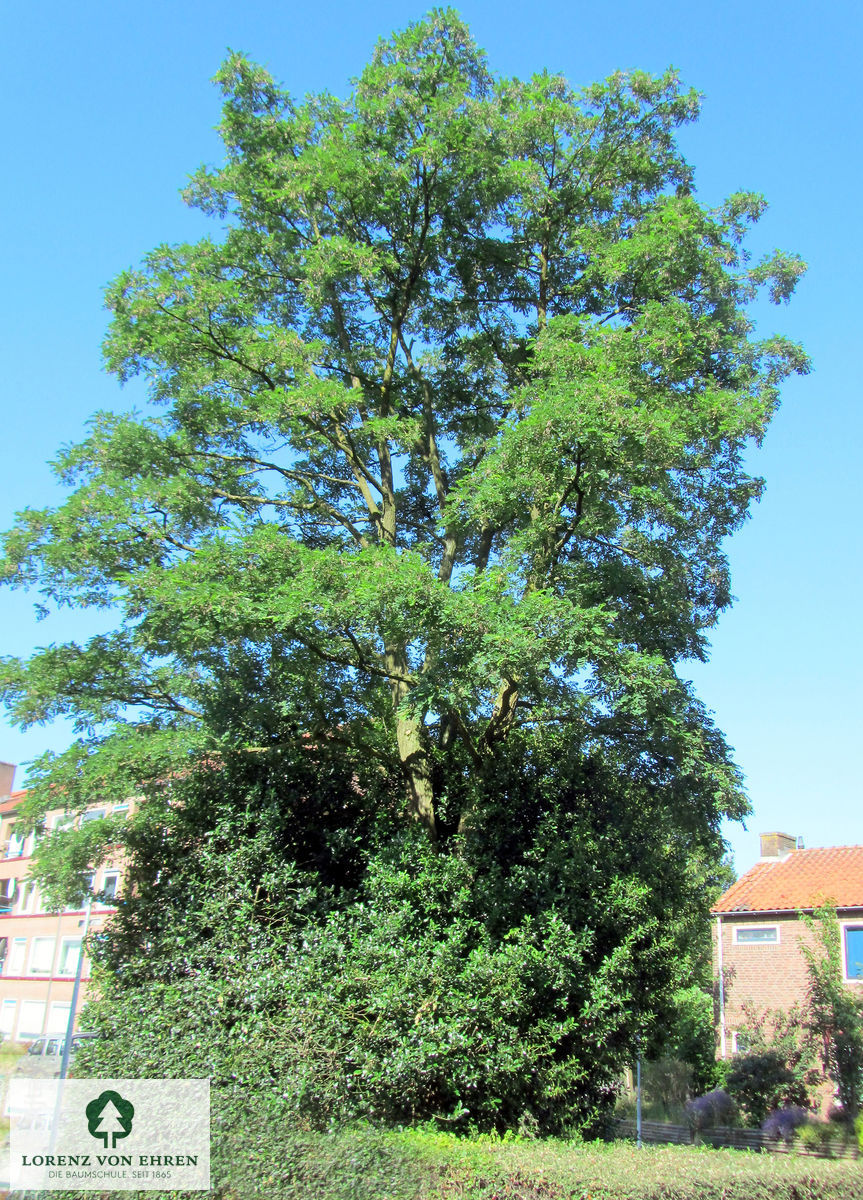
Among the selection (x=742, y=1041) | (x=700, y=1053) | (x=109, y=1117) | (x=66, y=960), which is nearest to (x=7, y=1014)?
(x=66, y=960)

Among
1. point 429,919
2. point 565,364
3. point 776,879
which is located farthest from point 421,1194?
point 776,879

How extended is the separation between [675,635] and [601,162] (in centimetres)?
759

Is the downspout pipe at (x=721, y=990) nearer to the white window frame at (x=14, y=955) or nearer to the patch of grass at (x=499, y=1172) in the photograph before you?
the patch of grass at (x=499, y=1172)

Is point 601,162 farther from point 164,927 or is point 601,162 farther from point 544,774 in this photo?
point 164,927

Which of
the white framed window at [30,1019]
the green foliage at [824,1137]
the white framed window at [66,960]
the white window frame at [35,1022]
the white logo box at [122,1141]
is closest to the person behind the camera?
the white logo box at [122,1141]

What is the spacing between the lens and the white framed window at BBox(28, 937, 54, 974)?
119 feet

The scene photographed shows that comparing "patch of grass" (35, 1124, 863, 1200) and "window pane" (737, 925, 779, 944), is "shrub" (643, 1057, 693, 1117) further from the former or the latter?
"patch of grass" (35, 1124, 863, 1200)

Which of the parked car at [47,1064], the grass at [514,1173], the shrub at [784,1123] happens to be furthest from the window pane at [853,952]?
the parked car at [47,1064]

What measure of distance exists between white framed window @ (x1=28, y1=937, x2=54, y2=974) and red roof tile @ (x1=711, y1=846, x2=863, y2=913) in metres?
25.7

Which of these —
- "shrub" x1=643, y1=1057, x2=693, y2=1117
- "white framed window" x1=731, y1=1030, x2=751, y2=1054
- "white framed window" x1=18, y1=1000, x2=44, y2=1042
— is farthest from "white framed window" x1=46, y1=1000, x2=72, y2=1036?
"white framed window" x1=731, y1=1030, x2=751, y2=1054

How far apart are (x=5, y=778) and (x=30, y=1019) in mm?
12323

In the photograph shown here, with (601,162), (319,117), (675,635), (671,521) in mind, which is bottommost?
(675,635)

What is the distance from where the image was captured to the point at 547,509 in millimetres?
12039

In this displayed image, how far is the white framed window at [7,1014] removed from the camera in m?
36.3
